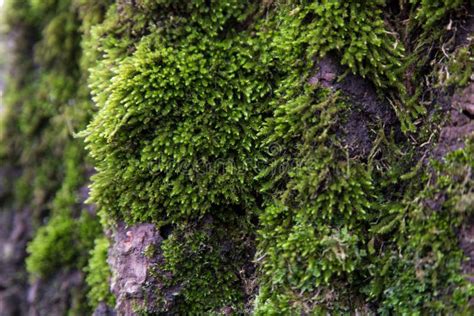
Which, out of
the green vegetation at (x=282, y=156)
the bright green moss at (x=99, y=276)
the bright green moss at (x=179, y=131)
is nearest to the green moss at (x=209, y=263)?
the green vegetation at (x=282, y=156)

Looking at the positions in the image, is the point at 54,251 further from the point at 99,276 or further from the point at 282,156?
the point at 282,156

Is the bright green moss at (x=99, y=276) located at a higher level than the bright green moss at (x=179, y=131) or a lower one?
lower

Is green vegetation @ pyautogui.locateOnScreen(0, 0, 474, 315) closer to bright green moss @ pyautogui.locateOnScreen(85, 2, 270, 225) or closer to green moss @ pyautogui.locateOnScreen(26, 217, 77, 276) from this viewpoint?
bright green moss @ pyautogui.locateOnScreen(85, 2, 270, 225)

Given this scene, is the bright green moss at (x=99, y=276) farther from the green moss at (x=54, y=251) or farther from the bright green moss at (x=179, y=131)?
the bright green moss at (x=179, y=131)

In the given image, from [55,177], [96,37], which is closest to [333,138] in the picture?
[96,37]

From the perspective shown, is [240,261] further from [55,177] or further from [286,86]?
[55,177]
